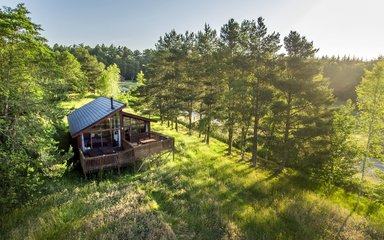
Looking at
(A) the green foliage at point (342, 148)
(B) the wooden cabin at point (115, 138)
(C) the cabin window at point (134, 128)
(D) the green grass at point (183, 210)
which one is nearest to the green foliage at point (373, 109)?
(A) the green foliage at point (342, 148)

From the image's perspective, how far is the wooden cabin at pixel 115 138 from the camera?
15.1m

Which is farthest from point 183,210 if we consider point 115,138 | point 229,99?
point 229,99

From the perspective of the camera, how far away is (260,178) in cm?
1877

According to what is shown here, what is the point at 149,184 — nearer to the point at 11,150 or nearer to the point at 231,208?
the point at 231,208

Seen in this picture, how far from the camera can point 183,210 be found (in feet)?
36.5

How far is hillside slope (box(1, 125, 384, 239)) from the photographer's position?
8875 millimetres

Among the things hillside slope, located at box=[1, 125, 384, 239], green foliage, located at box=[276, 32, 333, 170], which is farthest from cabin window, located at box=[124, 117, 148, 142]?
green foliage, located at box=[276, 32, 333, 170]

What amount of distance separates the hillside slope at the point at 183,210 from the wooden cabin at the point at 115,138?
1090 millimetres

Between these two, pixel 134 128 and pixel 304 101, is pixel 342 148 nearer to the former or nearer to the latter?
pixel 304 101

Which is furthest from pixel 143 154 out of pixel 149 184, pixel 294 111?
pixel 294 111

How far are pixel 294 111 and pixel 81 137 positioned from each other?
19460 mm

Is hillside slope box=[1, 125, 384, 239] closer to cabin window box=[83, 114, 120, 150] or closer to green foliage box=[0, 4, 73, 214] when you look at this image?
green foliage box=[0, 4, 73, 214]

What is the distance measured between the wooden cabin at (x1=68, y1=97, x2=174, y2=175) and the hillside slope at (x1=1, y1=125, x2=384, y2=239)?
1.09 m

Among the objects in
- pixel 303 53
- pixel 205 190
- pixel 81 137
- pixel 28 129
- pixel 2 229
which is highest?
pixel 303 53
